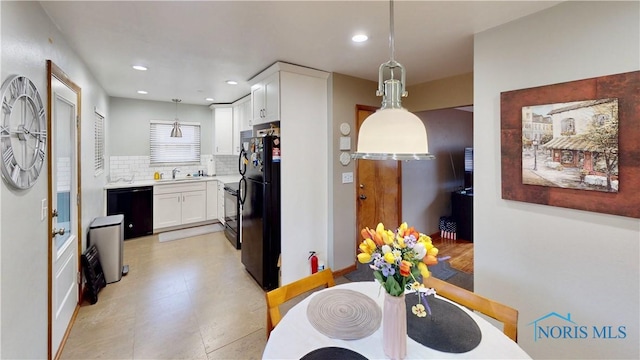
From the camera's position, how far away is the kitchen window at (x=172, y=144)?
5.18 meters

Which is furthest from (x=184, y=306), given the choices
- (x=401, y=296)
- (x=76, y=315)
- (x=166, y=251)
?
(x=401, y=296)

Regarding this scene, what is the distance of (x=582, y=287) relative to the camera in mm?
1646

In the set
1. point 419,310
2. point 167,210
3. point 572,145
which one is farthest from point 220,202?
point 572,145

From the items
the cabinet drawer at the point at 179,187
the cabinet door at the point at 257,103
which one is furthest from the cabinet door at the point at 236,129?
the cabinet door at the point at 257,103

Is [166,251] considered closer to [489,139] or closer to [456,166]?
[489,139]

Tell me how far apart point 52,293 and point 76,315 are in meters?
0.82

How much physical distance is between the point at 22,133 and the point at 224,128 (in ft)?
13.0

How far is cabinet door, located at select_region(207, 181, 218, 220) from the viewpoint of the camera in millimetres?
5328

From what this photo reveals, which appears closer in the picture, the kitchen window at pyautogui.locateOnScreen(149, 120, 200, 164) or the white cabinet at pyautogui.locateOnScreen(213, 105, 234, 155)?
the kitchen window at pyautogui.locateOnScreen(149, 120, 200, 164)

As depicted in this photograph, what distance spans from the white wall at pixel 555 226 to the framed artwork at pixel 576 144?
7cm

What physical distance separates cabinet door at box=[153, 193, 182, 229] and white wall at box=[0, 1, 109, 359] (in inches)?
121

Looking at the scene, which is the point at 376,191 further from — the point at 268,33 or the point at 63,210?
the point at 63,210

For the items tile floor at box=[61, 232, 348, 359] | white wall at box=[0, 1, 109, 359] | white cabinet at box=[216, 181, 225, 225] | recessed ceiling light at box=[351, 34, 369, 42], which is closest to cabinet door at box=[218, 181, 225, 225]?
white cabinet at box=[216, 181, 225, 225]

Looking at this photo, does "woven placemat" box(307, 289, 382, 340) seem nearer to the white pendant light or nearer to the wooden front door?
the white pendant light
